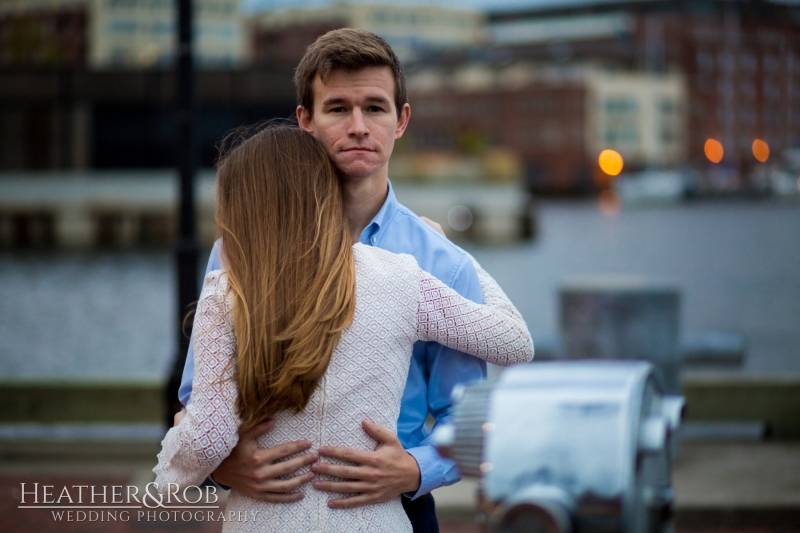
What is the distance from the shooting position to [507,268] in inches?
1876

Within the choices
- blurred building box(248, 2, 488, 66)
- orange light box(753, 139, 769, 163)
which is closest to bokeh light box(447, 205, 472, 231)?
blurred building box(248, 2, 488, 66)

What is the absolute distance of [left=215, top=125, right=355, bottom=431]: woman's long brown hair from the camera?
186 centimetres

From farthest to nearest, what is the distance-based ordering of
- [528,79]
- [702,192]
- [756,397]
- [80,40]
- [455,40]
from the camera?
[455,40] → [702,192] → [528,79] → [80,40] → [756,397]

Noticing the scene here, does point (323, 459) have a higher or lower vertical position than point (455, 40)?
lower

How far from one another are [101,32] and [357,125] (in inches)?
2846

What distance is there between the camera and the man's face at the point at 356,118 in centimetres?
211

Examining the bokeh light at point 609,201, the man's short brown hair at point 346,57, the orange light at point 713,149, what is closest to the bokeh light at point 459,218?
the bokeh light at point 609,201

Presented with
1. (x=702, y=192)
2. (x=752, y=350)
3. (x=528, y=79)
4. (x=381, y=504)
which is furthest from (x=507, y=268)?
(x=702, y=192)

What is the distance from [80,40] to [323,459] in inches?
2894

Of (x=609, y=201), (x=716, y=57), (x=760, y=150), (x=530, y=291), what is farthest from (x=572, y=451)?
(x=760, y=150)

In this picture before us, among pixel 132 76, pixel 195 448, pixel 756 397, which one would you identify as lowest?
pixel 756 397

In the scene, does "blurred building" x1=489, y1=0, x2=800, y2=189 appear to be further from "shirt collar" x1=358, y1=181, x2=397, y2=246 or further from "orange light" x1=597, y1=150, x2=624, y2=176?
"shirt collar" x1=358, y1=181, x2=397, y2=246

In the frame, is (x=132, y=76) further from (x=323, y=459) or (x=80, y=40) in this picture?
(x=323, y=459)

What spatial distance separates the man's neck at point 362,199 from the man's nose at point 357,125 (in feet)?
0.41
